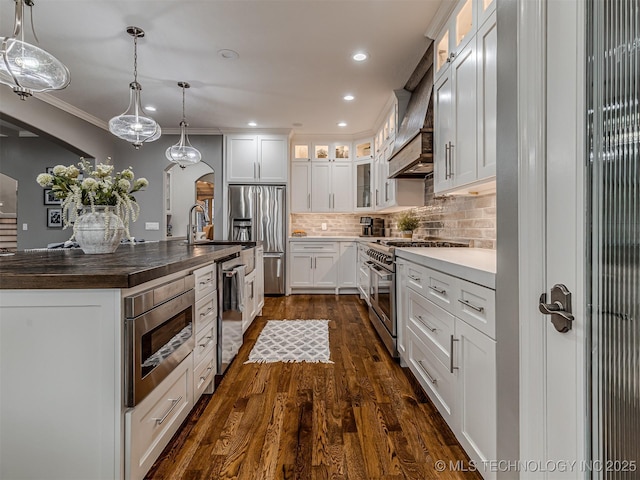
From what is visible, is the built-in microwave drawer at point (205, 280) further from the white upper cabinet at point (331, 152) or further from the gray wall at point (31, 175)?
the gray wall at point (31, 175)

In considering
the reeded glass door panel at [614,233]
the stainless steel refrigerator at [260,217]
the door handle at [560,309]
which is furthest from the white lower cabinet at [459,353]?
the stainless steel refrigerator at [260,217]

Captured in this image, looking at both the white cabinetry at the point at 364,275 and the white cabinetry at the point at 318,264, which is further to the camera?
the white cabinetry at the point at 318,264

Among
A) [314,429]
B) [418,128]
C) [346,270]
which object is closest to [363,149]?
[346,270]

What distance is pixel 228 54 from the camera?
3.03 meters

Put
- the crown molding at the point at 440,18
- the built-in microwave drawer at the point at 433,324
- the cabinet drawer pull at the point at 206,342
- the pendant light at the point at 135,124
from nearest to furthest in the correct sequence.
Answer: the built-in microwave drawer at the point at 433,324
the cabinet drawer pull at the point at 206,342
the crown molding at the point at 440,18
the pendant light at the point at 135,124

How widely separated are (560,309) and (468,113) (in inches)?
59.3

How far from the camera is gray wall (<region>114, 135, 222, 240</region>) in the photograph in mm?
5391

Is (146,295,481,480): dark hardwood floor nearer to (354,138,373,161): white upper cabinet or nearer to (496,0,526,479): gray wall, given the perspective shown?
(496,0,526,479): gray wall

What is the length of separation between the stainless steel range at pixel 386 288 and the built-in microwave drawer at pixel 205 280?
55.7 inches

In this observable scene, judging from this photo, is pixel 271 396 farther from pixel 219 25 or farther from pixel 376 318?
pixel 219 25

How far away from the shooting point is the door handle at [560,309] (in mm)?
798

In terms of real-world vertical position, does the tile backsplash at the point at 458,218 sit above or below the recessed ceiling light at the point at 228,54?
below

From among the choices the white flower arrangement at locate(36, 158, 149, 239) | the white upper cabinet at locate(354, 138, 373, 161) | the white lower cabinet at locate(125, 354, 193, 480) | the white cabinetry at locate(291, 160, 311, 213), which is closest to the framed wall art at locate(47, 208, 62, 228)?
the white cabinetry at locate(291, 160, 311, 213)

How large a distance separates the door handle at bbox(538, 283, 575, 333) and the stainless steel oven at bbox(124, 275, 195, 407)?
1.34m
